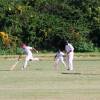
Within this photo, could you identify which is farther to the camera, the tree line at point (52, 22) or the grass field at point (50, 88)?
the tree line at point (52, 22)

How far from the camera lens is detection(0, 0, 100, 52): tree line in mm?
51062

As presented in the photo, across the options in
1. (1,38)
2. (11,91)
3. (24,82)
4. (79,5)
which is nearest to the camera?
(11,91)

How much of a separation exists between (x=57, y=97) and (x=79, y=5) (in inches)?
1515

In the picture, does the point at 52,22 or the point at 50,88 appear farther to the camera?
the point at 52,22

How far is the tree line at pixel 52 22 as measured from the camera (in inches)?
2010

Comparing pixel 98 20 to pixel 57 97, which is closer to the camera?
pixel 57 97

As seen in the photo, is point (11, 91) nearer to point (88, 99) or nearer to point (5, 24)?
point (88, 99)

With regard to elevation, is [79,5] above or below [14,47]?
above

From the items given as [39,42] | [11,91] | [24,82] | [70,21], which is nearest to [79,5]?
[70,21]

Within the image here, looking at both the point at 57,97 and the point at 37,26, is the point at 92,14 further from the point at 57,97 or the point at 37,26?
the point at 57,97

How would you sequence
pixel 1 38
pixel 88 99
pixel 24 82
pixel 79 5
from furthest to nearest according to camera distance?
1. pixel 79 5
2. pixel 1 38
3. pixel 24 82
4. pixel 88 99

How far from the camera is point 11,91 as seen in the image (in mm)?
17281

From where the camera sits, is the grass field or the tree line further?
the tree line

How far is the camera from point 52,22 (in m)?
52.0
